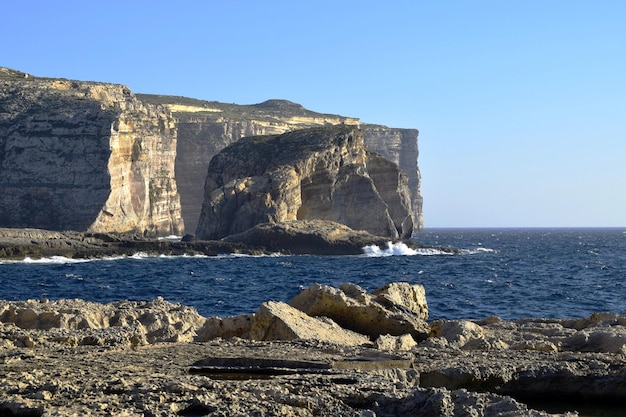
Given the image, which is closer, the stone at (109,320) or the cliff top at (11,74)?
the stone at (109,320)

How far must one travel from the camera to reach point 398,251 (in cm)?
8169

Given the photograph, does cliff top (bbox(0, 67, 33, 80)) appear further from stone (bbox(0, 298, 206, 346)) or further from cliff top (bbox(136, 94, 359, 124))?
stone (bbox(0, 298, 206, 346))

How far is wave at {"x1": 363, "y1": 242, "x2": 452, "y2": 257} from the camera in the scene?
79.6 metres

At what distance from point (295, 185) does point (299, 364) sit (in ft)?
256

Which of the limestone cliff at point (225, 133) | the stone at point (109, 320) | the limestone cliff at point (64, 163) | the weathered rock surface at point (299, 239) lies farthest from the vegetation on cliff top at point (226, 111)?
the stone at point (109, 320)

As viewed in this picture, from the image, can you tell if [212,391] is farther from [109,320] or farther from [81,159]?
[81,159]

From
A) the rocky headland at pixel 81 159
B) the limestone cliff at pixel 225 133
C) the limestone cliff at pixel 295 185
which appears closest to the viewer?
the rocky headland at pixel 81 159

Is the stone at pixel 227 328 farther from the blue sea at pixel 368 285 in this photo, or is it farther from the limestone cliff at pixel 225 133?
the limestone cliff at pixel 225 133

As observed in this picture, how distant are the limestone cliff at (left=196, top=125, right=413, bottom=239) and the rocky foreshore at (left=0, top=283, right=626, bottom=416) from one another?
224 ft

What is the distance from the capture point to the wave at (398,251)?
79625 mm

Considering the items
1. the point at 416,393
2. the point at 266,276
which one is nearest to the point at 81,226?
the point at 266,276

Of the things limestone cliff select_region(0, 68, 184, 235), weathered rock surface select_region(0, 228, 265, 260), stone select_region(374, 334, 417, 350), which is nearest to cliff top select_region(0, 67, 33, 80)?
limestone cliff select_region(0, 68, 184, 235)

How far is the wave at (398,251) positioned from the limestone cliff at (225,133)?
98.4 feet

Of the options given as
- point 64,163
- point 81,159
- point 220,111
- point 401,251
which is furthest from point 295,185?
point 220,111
